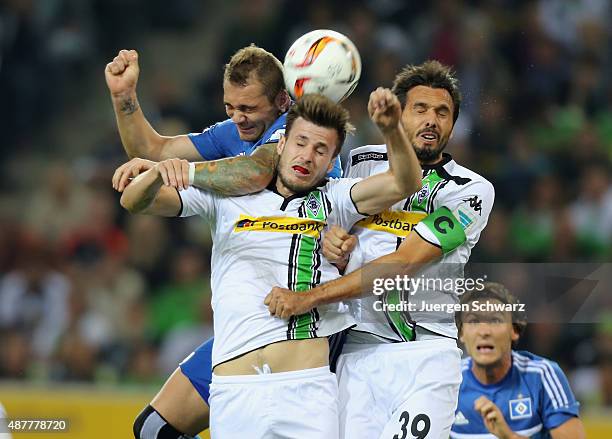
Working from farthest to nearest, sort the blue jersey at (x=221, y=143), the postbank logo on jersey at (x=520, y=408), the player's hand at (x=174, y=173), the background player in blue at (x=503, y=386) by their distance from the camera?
1. the postbank logo on jersey at (x=520, y=408)
2. the background player in blue at (x=503, y=386)
3. the blue jersey at (x=221, y=143)
4. the player's hand at (x=174, y=173)

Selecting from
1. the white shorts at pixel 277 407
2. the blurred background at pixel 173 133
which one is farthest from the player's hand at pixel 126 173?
the blurred background at pixel 173 133

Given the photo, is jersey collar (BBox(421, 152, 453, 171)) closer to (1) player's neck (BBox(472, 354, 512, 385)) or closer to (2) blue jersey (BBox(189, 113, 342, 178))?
(2) blue jersey (BBox(189, 113, 342, 178))

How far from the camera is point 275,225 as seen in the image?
4625 mm

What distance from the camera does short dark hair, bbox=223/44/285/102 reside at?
4988mm

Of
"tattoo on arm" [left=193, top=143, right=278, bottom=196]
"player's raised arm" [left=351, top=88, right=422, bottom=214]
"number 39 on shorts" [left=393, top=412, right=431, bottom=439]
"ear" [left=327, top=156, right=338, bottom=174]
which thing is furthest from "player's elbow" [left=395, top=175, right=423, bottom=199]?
"number 39 on shorts" [left=393, top=412, right=431, bottom=439]

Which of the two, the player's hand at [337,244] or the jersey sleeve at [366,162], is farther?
the jersey sleeve at [366,162]

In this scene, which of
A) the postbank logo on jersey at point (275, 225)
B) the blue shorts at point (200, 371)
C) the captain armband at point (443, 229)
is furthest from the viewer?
the blue shorts at point (200, 371)

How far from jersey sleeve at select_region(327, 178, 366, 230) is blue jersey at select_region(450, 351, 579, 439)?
Result: 5.59 feet

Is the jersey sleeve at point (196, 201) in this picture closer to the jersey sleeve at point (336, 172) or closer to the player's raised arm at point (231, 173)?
the player's raised arm at point (231, 173)

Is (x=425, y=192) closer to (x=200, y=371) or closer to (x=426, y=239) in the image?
(x=426, y=239)

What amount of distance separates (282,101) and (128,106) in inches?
29.5

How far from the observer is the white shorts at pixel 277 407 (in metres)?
4.42

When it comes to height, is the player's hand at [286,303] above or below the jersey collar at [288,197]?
below

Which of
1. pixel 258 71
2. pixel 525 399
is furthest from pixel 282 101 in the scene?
pixel 525 399
